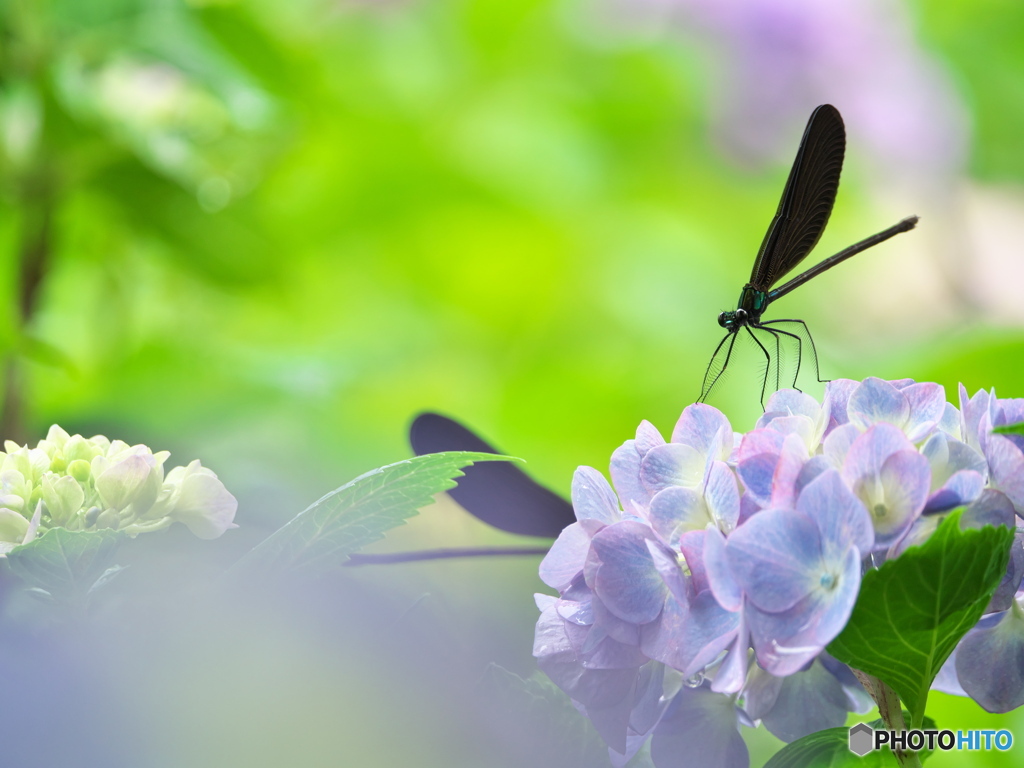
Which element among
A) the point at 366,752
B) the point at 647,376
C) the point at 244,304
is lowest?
the point at 366,752

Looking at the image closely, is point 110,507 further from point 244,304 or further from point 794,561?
point 244,304

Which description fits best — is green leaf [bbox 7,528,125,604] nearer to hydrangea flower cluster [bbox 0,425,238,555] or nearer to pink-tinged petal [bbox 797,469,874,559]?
hydrangea flower cluster [bbox 0,425,238,555]

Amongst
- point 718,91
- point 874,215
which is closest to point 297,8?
point 718,91

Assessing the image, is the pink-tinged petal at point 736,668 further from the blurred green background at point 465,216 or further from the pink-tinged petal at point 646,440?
the blurred green background at point 465,216

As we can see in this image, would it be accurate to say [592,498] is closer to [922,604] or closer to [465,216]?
[922,604]

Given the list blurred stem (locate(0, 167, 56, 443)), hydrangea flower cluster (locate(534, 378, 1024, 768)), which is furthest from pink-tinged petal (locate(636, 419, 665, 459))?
blurred stem (locate(0, 167, 56, 443))

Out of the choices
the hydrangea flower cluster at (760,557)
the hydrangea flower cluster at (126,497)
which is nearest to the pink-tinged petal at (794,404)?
the hydrangea flower cluster at (760,557)
